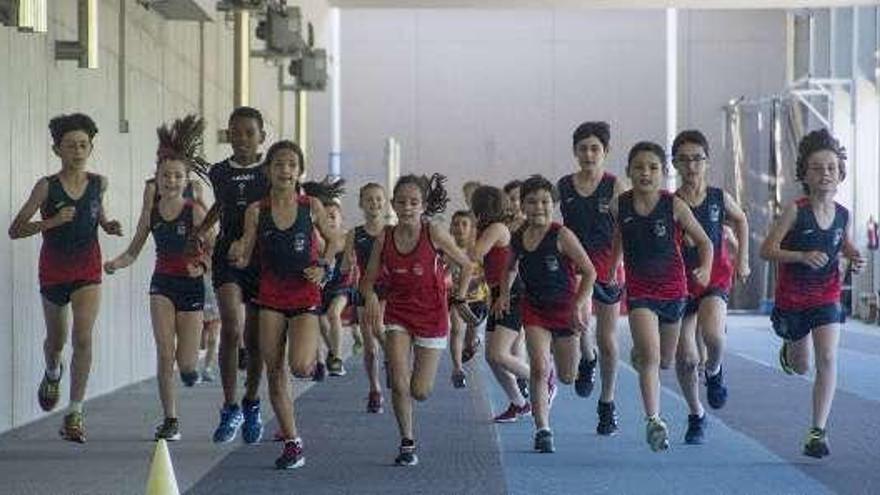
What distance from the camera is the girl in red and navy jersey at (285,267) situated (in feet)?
32.2

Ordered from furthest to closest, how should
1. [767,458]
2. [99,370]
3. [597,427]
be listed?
[99,370] < [597,427] < [767,458]

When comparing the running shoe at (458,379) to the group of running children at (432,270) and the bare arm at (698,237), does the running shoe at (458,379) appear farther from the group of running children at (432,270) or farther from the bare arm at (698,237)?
the bare arm at (698,237)

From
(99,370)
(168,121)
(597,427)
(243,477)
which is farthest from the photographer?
(168,121)

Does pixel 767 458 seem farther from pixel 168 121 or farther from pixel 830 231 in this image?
pixel 168 121

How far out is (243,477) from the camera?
9.35 meters

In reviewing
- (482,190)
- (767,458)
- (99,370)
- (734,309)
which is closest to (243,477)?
(767,458)

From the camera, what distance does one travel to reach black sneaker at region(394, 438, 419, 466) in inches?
388

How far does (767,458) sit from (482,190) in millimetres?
3152

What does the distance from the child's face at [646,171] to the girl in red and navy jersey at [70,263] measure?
9.96ft

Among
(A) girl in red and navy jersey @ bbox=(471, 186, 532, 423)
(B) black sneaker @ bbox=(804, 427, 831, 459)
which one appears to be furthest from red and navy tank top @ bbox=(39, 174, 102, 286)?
(B) black sneaker @ bbox=(804, 427, 831, 459)

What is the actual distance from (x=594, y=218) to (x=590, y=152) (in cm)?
45

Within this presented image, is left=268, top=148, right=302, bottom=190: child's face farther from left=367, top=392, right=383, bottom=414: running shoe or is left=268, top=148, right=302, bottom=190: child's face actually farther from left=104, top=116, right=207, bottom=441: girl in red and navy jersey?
left=367, top=392, right=383, bottom=414: running shoe

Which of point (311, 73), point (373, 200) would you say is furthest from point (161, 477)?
point (311, 73)

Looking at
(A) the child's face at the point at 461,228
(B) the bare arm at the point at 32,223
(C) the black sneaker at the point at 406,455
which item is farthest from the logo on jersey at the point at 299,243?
(A) the child's face at the point at 461,228
